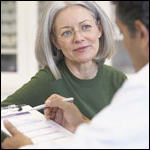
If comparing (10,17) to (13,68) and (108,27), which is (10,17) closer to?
(13,68)

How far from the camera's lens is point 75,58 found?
4.19 feet

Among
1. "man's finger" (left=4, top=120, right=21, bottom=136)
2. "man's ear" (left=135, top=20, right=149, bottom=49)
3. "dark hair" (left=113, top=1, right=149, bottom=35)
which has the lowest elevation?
"man's finger" (left=4, top=120, right=21, bottom=136)

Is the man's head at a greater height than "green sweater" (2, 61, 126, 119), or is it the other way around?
the man's head

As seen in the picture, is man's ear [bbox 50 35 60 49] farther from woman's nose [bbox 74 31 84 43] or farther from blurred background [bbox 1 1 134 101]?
blurred background [bbox 1 1 134 101]

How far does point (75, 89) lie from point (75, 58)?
0.14m

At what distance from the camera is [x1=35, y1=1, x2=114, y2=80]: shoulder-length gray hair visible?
1.22 meters

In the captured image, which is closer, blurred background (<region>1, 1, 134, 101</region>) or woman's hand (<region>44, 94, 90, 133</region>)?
woman's hand (<region>44, 94, 90, 133</region>)

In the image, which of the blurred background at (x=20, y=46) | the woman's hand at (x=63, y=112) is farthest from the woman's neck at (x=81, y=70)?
the blurred background at (x=20, y=46)

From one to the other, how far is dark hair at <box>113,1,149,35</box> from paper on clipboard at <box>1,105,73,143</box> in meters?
0.35

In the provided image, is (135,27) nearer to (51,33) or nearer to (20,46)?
(51,33)

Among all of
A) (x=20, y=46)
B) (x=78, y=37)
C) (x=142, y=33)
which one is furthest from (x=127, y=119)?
(x=20, y=46)

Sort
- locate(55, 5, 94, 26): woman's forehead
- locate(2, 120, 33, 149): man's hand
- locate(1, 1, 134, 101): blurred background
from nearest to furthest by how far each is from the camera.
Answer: locate(2, 120, 33, 149): man's hand, locate(55, 5, 94, 26): woman's forehead, locate(1, 1, 134, 101): blurred background

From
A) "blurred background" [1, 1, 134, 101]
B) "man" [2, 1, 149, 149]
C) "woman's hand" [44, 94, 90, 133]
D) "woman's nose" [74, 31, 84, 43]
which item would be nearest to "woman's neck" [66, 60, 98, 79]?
"woman's nose" [74, 31, 84, 43]

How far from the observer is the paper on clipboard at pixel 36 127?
824 millimetres
